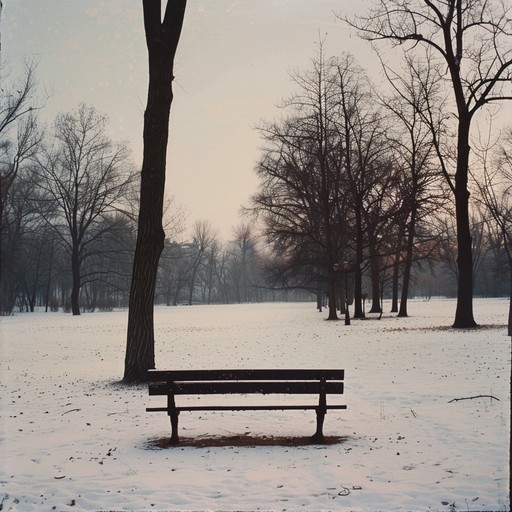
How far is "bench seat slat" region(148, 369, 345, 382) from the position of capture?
23.7ft

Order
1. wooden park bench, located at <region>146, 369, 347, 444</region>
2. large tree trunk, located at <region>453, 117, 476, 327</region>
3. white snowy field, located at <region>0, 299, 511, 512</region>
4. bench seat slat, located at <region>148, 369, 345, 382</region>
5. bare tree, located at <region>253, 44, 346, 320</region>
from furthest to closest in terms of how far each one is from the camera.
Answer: bare tree, located at <region>253, 44, 346, 320</region>
large tree trunk, located at <region>453, 117, 476, 327</region>
bench seat slat, located at <region>148, 369, 345, 382</region>
wooden park bench, located at <region>146, 369, 347, 444</region>
white snowy field, located at <region>0, 299, 511, 512</region>

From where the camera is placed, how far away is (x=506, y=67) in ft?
64.4

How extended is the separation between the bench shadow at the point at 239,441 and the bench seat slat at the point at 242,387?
0.60m

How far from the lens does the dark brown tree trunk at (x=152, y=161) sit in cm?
1115

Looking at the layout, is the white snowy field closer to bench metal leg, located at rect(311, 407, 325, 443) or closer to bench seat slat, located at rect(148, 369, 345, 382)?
bench metal leg, located at rect(311, 407, 325, 443)

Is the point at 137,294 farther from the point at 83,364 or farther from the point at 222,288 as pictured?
the point at 222,288

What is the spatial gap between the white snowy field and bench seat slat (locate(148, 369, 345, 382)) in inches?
30.4

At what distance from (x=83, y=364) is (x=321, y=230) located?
21938mm

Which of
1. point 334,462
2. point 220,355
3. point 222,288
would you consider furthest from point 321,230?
point 222,288

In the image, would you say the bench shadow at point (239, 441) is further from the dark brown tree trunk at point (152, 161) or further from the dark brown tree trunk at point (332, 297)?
the dark brown tree trunk at point (332, 297)

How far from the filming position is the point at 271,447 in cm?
688

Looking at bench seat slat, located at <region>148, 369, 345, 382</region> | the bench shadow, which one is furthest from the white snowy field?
bench seat slat, located at <region>148, 369, 345, 382</region>

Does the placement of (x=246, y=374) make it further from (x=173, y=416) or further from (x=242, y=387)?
(x=173, y=416)

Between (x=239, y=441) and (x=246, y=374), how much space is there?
0.82 metres
